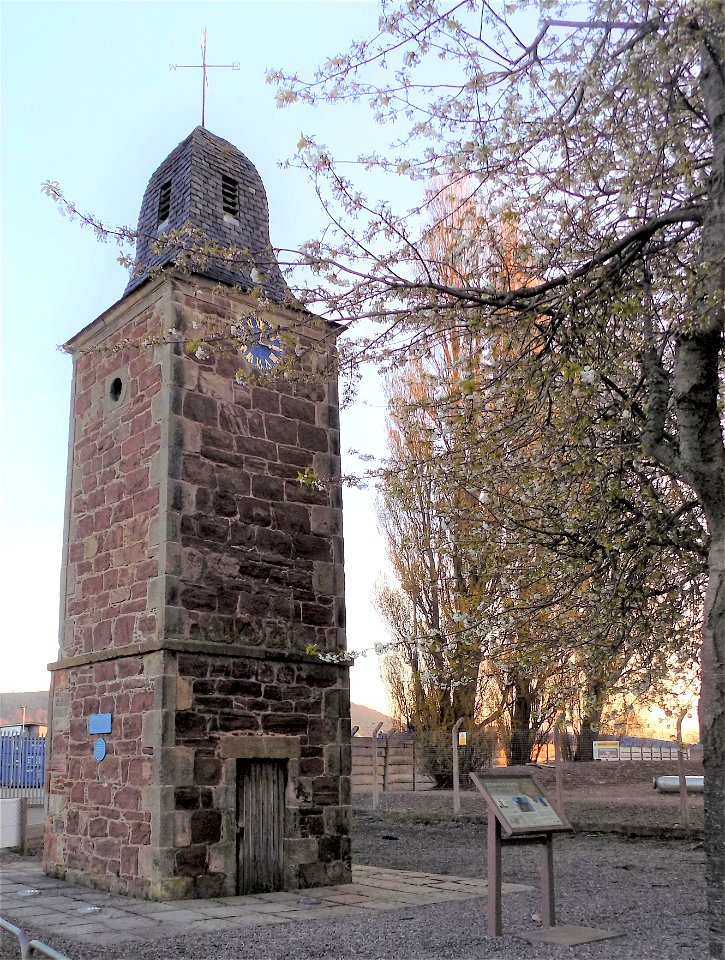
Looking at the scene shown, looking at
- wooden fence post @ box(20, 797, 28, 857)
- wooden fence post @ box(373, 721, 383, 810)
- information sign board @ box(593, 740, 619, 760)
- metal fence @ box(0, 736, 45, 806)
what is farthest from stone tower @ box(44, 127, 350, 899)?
information sign board @ box(593, 740, 619, 760)

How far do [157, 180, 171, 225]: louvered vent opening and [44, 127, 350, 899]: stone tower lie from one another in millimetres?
236

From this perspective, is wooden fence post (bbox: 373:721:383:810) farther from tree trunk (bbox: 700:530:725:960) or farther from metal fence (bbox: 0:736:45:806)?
tree trunk (bbox: 700:530:725:960)

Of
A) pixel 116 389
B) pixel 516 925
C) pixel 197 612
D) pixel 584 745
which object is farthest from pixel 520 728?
pixel 516 925

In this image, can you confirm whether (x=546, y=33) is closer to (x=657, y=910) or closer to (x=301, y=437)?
(x=301, y=437)

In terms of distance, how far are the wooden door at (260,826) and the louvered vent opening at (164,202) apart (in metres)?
6.61

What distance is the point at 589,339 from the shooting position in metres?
8.12

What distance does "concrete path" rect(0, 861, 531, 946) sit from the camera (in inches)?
292

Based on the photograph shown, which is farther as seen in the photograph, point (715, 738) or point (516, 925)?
point (516, 925)

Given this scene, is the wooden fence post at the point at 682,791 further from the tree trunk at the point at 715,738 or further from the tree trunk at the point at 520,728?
the tree trunk at the point at 715,738

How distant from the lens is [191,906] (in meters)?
8.39

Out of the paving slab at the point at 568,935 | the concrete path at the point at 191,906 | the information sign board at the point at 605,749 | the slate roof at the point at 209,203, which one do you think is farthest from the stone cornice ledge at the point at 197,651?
the information sign board at the point at 605,749

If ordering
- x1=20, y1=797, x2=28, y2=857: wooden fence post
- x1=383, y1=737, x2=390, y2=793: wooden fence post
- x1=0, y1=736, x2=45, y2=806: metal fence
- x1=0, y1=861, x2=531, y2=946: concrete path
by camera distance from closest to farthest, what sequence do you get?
1. x1=0, y1=861, x2=531, y2=946: concrete path
2. x1=20, y1=797, x2=28, y2=857: wooden fence post
3. x1=383, y1=737, x2=390, y2=793: wooden fence post
4. x1=0, y1=736, x2=45, y2=806: metal fence

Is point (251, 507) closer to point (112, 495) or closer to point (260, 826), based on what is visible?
point (112, 495)

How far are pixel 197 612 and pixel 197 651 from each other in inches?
15.8
